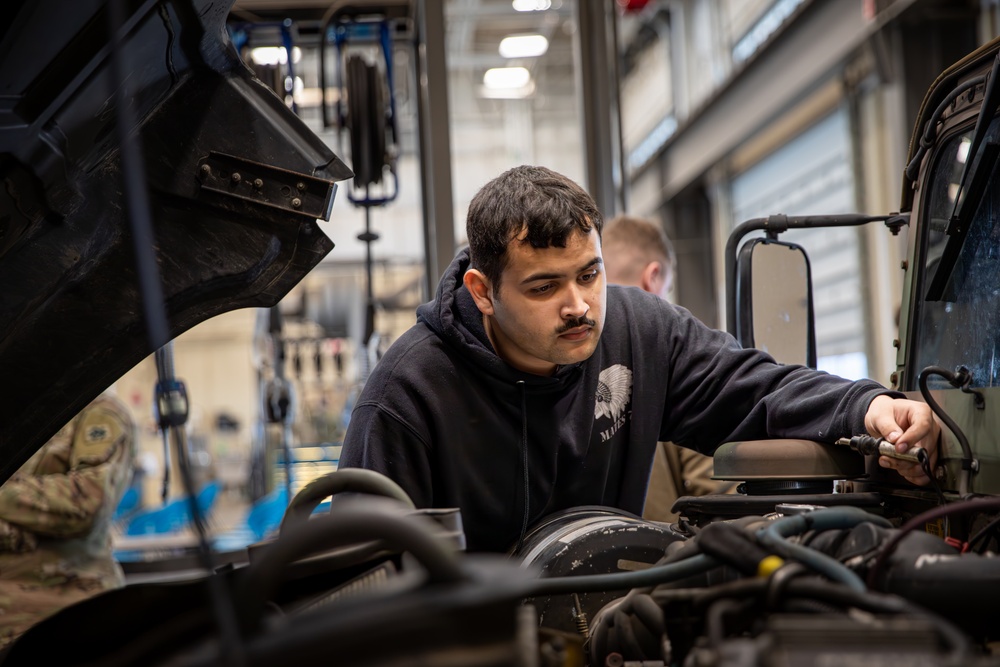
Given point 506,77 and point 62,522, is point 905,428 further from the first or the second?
point 506,77

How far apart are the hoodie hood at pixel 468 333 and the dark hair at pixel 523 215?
0.38 feet

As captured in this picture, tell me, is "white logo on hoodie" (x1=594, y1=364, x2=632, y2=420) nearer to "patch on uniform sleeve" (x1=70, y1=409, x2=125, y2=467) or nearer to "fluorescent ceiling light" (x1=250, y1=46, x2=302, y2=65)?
"patch on uniform sleeve" (x1=70, y1=409, x2=125, y2=467)

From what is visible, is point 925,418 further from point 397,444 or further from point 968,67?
point 397,444

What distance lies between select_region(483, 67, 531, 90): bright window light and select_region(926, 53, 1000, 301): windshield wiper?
1029 centimetres

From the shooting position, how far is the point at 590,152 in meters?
5.03

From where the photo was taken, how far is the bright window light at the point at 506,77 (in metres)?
12.0


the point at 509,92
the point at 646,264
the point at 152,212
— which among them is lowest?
the point at 152,212

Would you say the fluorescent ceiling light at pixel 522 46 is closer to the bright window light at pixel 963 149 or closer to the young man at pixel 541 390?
the young man at pixel 541 390

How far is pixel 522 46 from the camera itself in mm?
10164

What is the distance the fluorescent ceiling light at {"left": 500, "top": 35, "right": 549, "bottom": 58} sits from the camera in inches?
Result: 380

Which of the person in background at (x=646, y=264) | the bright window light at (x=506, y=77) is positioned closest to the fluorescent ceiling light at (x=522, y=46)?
the bright window light at (x=506, y=77)

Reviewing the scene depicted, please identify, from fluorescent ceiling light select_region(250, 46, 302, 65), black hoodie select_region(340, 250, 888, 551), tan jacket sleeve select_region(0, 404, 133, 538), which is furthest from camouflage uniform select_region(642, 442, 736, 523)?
fluorescent ceiling light select_region(250, 46, 302, 65)

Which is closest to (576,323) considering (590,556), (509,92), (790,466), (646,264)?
(790,466)

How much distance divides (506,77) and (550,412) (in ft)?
33.4
